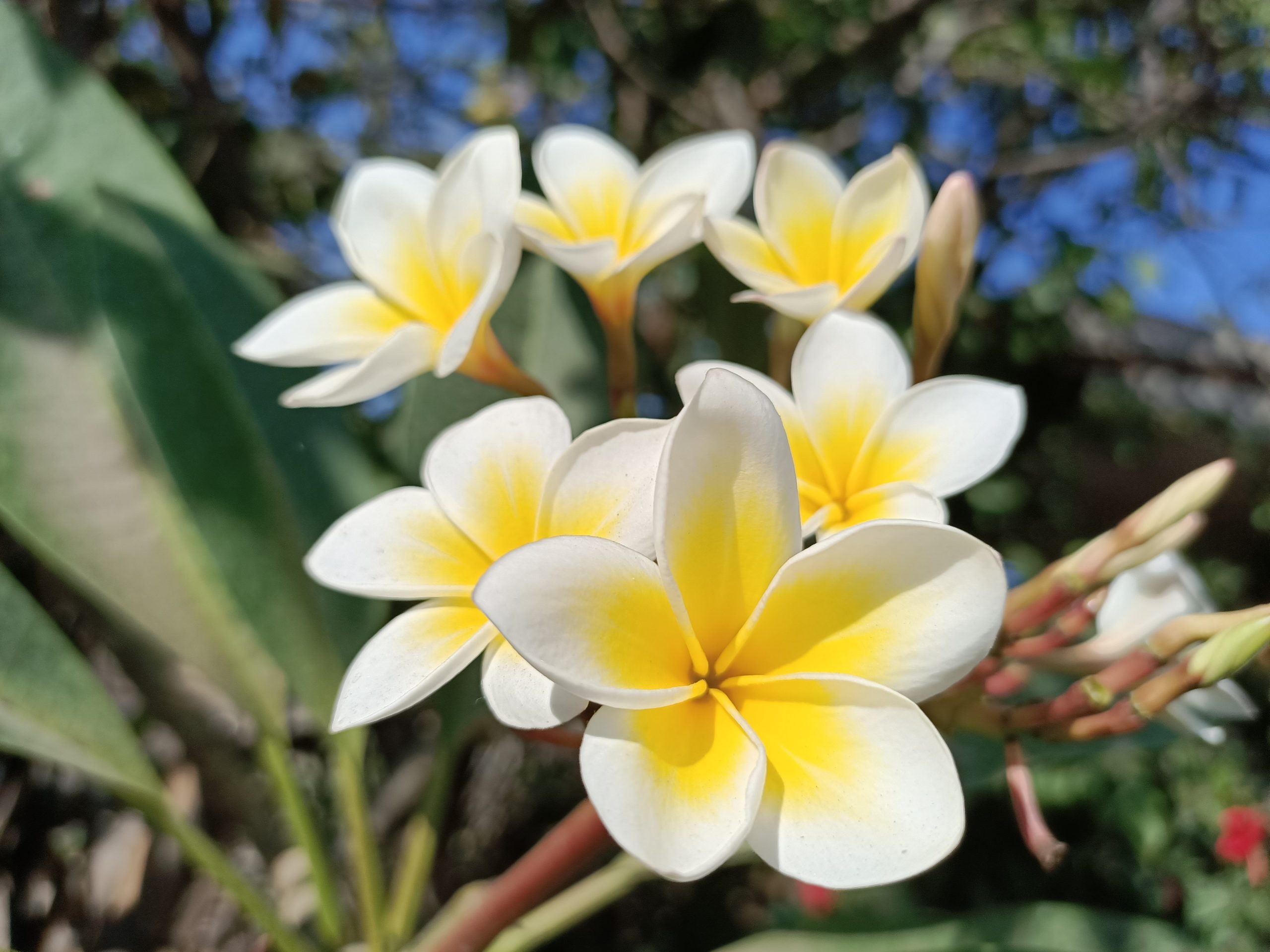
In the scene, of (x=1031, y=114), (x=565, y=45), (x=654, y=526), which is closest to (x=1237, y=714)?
(x=654, y=526)

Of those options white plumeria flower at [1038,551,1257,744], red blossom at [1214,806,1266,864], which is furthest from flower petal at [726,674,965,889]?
red blossom at [1214,806,1266,864]

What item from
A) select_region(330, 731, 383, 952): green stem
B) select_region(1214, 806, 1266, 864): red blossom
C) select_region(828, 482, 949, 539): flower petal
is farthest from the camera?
select_region(1214, 806, 1266, 864): red blossom

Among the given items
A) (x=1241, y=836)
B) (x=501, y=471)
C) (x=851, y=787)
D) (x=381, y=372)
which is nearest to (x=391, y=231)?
(x=381, y=372)

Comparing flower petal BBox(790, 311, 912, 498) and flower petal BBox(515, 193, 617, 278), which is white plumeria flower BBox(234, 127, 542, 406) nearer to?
flower petal BBox(515, 193, 617, 278)

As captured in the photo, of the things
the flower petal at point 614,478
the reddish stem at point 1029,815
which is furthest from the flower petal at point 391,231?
the reddish stem at point 1029,815

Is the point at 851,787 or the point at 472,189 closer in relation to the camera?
the point at 851,787

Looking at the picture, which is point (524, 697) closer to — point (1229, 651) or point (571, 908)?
point (1229, 651)
